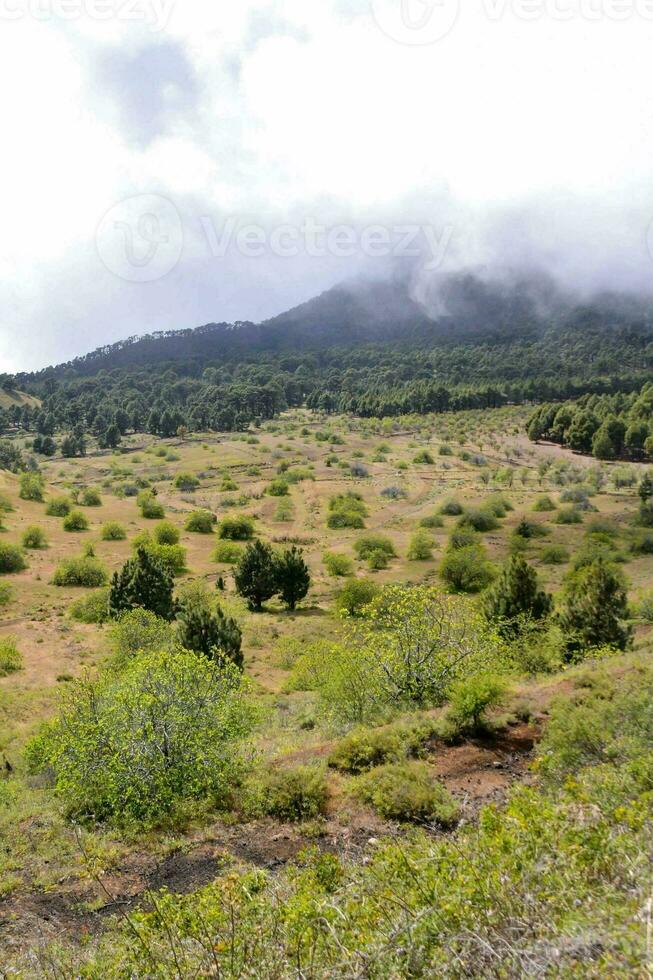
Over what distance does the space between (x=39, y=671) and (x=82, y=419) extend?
15376cm

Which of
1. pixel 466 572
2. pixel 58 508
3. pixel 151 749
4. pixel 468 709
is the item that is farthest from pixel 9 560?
pixel 468 709

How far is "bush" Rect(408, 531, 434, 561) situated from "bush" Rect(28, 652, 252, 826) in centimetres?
4094

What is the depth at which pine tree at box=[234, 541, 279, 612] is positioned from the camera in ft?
140

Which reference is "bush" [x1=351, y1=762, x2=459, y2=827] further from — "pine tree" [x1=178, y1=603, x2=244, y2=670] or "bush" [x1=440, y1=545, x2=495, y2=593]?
"bush" [x1=440, y1=545, x2=495, y2=593]

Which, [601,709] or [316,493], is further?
[316,493]

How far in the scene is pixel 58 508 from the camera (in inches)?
2825

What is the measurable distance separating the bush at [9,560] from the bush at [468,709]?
46697mm

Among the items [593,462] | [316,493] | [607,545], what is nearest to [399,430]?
[593,462]

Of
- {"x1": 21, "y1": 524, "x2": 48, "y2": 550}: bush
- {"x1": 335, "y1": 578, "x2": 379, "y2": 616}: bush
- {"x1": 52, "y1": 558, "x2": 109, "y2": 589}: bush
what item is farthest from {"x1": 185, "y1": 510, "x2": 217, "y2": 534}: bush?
{"x1": 335, "y1": 578, "x2": 379, "y2": 616}: bush

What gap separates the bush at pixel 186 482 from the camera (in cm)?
9200

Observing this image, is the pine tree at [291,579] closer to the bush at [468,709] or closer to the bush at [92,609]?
the bush at [92,609]

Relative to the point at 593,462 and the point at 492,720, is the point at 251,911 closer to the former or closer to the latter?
the point at 492,720

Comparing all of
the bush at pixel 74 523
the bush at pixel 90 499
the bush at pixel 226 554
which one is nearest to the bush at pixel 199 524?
the bush at pixel 226 554

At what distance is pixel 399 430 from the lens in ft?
455
